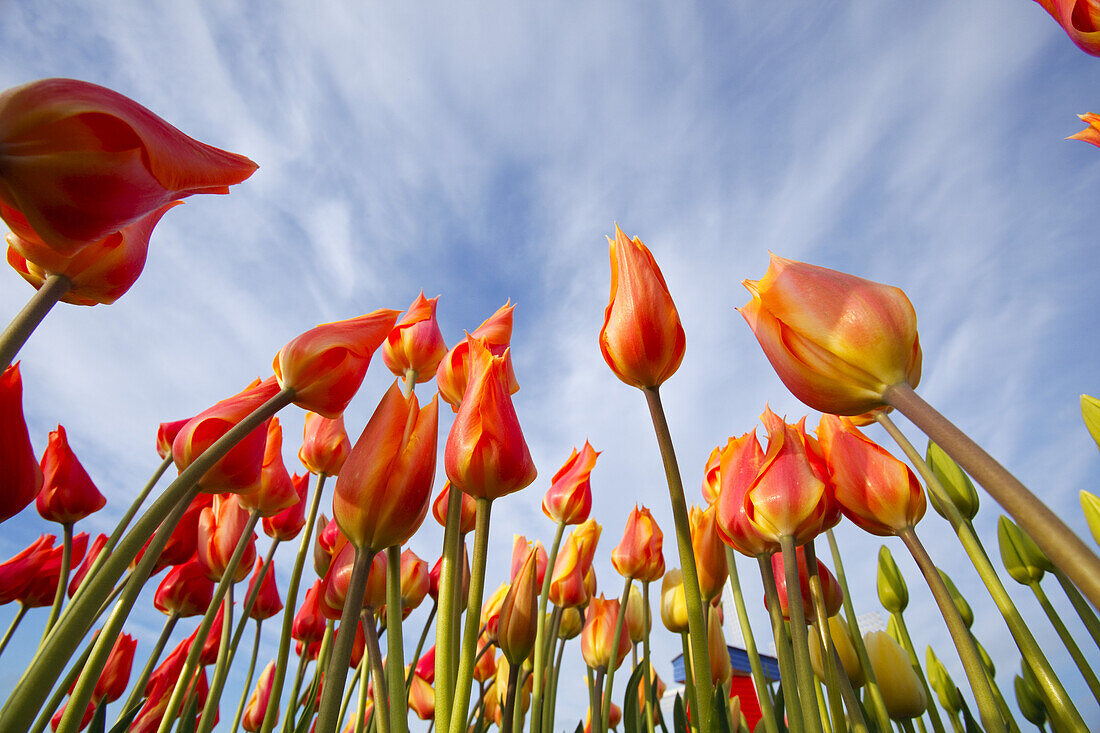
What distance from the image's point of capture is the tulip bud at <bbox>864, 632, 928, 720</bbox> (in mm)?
1067

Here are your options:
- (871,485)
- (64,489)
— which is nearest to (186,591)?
→ (64,489)

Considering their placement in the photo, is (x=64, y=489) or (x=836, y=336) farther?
(x=64, y=489)

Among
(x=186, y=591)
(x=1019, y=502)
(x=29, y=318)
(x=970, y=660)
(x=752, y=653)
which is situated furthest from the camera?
(x=186, y=591)

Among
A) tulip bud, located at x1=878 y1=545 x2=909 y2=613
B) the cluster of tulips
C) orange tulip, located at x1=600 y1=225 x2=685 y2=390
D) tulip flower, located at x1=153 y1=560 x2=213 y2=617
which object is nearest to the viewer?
the cluster of tulips

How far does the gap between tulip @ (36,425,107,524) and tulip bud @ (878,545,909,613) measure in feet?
6.08

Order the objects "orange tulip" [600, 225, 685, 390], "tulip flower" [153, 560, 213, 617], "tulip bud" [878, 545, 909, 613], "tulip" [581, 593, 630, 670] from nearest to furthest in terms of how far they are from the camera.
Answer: "orange tulip" [600, 225, 685, 390] < "tulip bud" [878, 545, 909, 613] < "tulip flower" [153, 560, 213, 617] < "tulip" [581, 593, 630, 670]

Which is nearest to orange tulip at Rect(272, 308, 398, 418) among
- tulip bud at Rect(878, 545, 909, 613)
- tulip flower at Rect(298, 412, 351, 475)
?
tulip flower at Rect(298, 412, 351, 475)

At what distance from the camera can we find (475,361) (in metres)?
0.87

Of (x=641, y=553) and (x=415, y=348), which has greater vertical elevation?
(x=415, y=348)

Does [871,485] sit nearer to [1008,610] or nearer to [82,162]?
[1008,610]

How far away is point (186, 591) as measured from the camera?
1.43m

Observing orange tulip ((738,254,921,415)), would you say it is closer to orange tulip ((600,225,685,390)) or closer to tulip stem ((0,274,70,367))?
orange tulip ((600,225,685,390))

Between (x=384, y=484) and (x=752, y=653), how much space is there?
29.7 inches

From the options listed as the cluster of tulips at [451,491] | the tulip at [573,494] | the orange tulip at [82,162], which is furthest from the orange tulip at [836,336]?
Result: the tulip at [573,494]
